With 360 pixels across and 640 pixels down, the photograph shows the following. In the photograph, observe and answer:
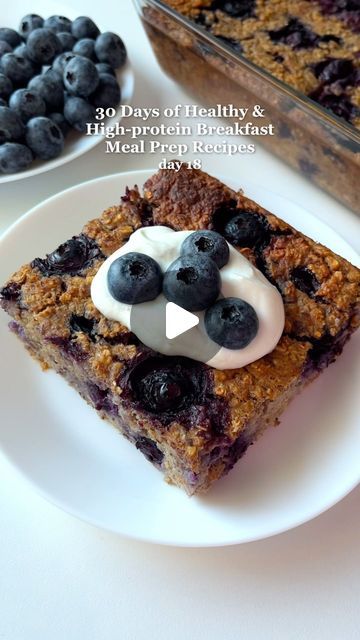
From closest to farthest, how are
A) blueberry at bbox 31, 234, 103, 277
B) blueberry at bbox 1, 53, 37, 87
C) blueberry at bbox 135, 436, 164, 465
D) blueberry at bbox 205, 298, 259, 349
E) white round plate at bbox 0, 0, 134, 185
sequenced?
1. blueberry at bbox 205, 298, 259, 349
2. blueberry at bbox 135, 436, 164, 465
3. blueberry at bbox 31, 234, 103, 277
4. white round plate at bbox 0, 0, 134, 185
5. blueberry at bbox 1, 53, 37, 87

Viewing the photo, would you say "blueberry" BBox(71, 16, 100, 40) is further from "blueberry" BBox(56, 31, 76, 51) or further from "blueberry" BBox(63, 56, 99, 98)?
"blueberry" BBox(63, 56, 99, 98)

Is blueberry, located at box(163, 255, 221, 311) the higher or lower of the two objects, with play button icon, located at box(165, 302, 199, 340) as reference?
higher

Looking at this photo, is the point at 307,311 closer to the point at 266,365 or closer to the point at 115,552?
the point at 266,365

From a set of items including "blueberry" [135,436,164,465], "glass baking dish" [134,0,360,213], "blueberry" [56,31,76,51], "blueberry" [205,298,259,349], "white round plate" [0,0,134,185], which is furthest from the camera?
"blueberry" [56,31,76,51]

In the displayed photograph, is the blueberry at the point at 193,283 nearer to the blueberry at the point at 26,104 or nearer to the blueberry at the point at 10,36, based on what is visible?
the blueberry at the point at 26,104

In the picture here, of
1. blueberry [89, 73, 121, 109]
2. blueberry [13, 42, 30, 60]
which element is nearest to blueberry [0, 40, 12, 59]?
blueberry [13, 42, 30, 60]

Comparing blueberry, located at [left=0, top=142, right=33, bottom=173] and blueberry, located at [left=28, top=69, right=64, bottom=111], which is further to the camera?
blueberry, located at [left=28, top=69, right=64, bottom=111]
